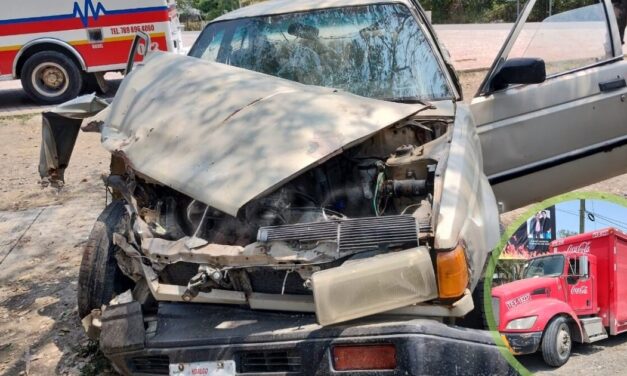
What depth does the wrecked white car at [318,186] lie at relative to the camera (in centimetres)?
250

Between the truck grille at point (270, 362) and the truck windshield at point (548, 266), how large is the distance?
3.06 feet

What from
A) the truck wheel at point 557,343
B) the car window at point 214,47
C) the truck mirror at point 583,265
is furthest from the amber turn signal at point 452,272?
the car window at point 214,47

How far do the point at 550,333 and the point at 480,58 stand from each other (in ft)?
39.9

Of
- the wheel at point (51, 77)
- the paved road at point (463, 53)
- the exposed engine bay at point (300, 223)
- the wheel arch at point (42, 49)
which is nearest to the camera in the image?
the exposed engine bay at point (300, 223)

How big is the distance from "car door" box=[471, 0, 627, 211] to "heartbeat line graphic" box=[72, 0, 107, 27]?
9.30 meters

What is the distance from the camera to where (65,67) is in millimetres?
12250

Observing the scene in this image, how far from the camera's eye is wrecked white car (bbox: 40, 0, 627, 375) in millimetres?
2498

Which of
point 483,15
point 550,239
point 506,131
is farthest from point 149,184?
point 483,15

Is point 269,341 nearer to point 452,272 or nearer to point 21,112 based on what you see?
point 452,272

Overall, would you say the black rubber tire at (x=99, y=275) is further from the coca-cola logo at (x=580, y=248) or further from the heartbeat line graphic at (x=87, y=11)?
the heartbeat line graphic at (x=87, y=11)

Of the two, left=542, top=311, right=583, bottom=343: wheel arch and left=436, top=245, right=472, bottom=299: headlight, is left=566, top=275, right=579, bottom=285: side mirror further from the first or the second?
left=436, top=245, right=472, bottom=299: headlight

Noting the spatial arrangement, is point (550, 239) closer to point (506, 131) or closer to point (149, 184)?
point (149, 184)

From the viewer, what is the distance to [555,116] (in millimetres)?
4453

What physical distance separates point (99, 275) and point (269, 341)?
134cm
